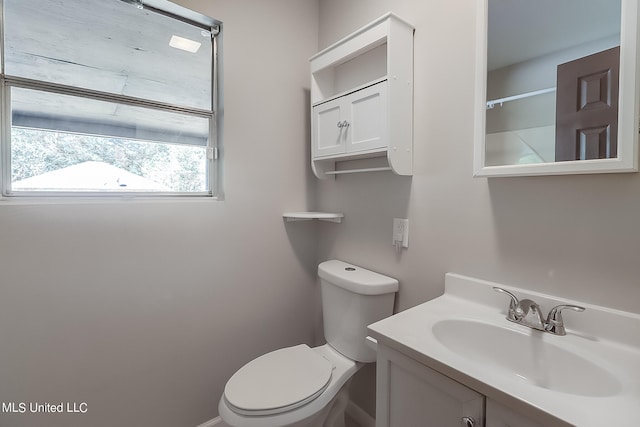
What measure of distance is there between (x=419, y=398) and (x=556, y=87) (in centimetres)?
101

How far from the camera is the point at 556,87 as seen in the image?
0.92 m

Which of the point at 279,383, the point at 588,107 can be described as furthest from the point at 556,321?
the point at 279,383

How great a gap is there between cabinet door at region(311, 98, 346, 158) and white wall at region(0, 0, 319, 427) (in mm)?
206

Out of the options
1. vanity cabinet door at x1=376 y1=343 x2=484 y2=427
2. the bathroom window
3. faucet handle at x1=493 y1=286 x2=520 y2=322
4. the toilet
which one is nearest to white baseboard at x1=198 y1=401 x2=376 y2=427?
the toilet

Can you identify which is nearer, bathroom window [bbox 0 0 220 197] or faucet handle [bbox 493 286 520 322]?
faucet handle [bbox 493 286 520 322]

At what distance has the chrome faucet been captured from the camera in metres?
0.89

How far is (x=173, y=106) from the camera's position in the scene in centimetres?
A: 148

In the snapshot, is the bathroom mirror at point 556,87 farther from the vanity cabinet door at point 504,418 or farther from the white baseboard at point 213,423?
the white baseboard at point 213,423

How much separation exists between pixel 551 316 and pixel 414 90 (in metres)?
0.99

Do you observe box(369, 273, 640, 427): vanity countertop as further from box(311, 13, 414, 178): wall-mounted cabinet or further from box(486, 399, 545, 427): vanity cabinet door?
box(311, 13, 414, 178): wall-mounted cabinet

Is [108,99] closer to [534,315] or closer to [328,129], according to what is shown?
[328,129]

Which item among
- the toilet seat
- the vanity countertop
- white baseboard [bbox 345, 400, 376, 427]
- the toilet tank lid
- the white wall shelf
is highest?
the white wall shelf

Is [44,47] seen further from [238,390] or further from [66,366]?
[238,390]

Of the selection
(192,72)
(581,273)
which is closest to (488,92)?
(581,273)
